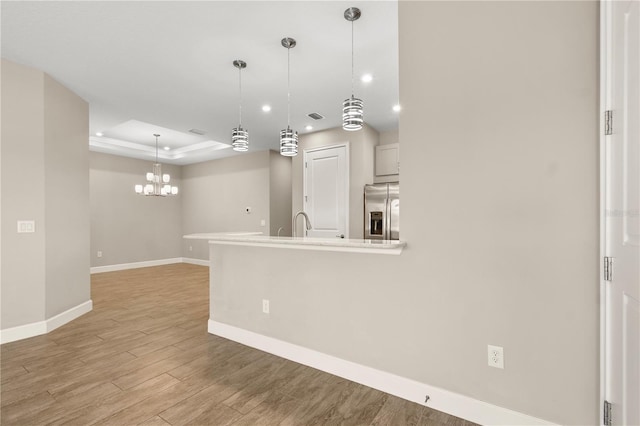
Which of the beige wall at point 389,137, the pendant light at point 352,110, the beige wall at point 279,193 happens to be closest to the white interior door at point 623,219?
the pendant light at point 352,110

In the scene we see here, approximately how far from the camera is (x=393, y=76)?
129 inches

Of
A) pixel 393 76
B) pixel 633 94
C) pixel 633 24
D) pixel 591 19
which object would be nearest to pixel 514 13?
pixel 591 19

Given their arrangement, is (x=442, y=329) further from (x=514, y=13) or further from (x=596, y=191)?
(x=514, y=13)

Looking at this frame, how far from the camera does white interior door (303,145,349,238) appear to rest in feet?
16.4

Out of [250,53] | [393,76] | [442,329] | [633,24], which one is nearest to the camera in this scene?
[633,24]

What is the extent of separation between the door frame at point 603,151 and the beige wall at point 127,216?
841 centimetres

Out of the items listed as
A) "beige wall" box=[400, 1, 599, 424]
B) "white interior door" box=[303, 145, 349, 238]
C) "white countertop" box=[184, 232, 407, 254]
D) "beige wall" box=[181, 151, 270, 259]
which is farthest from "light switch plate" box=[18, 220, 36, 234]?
"beige wall" box=[181, 151, 270, 259]

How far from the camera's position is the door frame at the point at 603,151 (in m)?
1.37

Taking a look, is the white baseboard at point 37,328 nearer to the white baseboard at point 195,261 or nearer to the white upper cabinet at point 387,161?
the white baseboard at point 195,261

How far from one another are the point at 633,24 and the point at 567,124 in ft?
1.60

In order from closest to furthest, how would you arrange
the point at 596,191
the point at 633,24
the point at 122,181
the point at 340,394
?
1. the point at 633,24
2. the point at 596,191
3. the point at 340,394
4. the point at 122,181

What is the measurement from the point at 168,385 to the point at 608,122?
124 inches

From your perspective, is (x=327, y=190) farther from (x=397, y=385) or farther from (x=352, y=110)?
(x=397, y=385)

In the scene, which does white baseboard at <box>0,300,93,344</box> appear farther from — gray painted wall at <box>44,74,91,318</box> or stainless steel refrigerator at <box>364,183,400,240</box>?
stainless steel refrigerator at <box>364,183,400,240</box>
